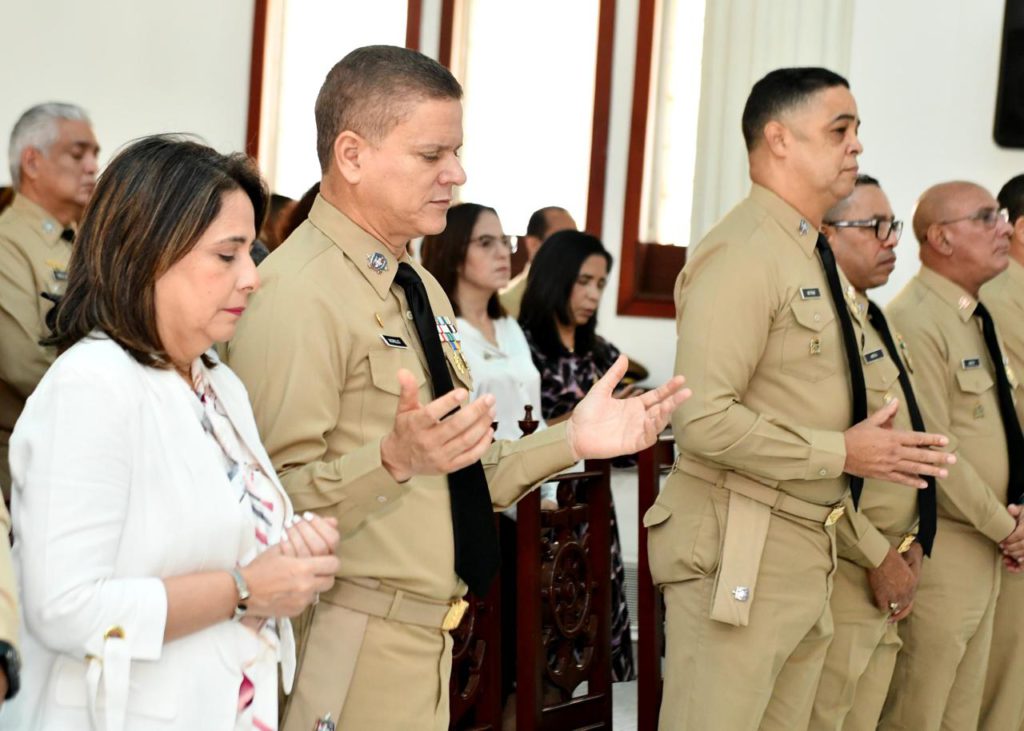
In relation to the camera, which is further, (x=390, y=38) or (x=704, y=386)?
(x=390, y=38)

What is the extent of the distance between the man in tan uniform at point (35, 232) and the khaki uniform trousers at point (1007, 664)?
261 cm

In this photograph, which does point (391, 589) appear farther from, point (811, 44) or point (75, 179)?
point (811, 44)

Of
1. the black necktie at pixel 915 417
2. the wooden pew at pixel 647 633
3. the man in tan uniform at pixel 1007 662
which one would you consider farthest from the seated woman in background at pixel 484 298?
the man in tan uniform at pixel 1007 662

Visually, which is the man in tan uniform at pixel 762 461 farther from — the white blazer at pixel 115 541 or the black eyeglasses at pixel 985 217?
the white blazer at pixel 115 541

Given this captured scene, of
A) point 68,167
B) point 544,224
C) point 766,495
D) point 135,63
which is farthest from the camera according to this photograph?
point 135,63

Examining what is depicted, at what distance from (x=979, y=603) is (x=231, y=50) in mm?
4727

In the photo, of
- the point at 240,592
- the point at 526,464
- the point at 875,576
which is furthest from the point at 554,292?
the point at 240,592

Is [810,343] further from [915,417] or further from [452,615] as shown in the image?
[452,615]

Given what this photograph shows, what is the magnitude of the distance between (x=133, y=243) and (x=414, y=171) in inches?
19.7

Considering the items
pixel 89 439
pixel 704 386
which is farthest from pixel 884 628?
pixel 89 439

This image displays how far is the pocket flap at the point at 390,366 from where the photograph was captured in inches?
75.4

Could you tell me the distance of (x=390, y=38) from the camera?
6562 millimetres

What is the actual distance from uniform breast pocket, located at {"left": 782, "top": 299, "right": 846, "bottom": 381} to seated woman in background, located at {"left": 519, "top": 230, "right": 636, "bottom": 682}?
1681 mm

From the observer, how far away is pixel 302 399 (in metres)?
1.85
